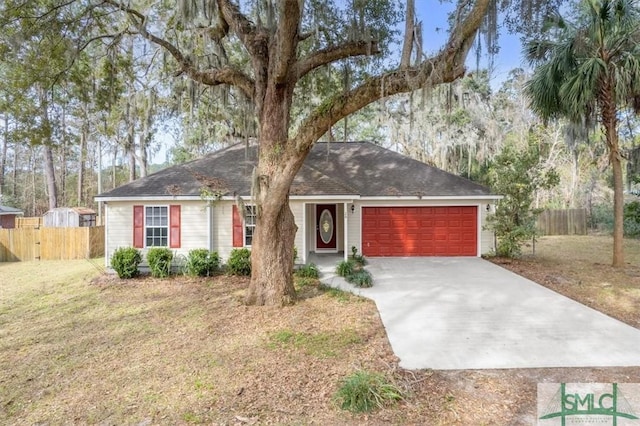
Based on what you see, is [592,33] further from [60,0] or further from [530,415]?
[60,0]

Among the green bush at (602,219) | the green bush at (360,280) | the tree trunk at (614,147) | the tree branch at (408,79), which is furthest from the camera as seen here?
the green bush at (602,219)

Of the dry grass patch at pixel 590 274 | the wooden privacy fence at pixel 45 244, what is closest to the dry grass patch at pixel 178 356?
the dry grass patch at pixel 590 274

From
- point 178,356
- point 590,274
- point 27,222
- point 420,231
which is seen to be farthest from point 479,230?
point 27,222

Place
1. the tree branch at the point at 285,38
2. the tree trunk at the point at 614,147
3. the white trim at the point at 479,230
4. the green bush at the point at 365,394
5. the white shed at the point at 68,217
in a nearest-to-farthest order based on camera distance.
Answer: the green bush at the point at 365,394 < the tree branch at the point at 285,38 < the tree trunk at the point at 614,147 < the white trim at the point at 479,230 < the white shed at the point at 68,217

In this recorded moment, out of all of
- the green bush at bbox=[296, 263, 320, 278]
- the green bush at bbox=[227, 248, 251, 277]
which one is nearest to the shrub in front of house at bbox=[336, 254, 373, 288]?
the green bush at bbox=[296, 263, 320, 278]

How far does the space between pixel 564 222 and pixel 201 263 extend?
19.2 metres

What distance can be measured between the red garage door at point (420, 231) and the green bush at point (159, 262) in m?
6.24

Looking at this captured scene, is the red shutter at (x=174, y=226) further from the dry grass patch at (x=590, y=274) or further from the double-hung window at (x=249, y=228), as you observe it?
the dry grass patch at (x=590, y=274)

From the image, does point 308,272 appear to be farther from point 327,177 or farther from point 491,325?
point 491,325

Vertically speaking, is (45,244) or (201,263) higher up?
(45,244)

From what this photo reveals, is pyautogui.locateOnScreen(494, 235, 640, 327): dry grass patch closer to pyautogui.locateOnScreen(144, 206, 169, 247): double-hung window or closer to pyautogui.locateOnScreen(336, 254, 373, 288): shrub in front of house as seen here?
pyautogui.locateOnScreen(336, 254, 373, 288): shrub in front of house

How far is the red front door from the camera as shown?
1308 cm

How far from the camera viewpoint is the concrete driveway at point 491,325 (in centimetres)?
444

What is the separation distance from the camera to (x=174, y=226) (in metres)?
10.6
